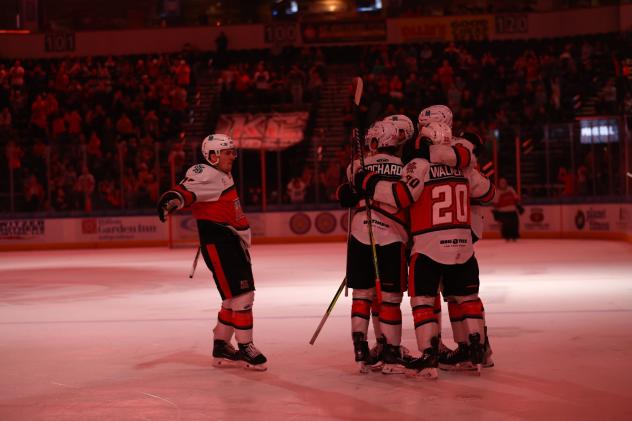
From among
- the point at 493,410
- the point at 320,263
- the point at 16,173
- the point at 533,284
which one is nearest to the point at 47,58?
the point at 16,173

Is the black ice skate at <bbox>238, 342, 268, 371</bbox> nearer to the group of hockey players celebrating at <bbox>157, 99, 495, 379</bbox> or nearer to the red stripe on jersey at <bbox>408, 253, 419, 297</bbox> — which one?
the group of hockey players celebrating at <bbox>157, 99, 495, 379</bbox>

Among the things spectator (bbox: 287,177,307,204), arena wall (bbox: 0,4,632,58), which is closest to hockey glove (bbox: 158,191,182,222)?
spectator (bbox: 287,177,307,204)

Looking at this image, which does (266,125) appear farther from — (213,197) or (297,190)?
(213,197)

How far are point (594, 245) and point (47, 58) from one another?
62.7 ft

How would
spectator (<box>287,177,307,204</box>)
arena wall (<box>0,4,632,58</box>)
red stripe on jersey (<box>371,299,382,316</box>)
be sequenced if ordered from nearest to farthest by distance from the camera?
red stripe on jersey (<box>371,299,382,316</box>) < spectator (<box>287,177,307,204</box>) < arena wall (<box>0,4,632,58</box>)

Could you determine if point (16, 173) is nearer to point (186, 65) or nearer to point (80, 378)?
point (186, 65)

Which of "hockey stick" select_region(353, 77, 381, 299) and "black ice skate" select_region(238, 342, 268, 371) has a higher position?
"hockey stick" select_region(353, 77, 381, 299)

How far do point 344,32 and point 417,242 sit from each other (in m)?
26.2

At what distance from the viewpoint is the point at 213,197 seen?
7.35 metres

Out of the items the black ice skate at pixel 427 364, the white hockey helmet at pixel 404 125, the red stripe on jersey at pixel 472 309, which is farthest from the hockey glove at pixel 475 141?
the black ice skate at pixel 427 364

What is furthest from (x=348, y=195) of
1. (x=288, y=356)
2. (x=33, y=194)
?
(x=33, y=194)

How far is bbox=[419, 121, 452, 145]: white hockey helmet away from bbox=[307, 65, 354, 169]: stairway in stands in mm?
15870

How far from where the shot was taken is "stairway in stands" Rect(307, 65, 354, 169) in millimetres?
24828

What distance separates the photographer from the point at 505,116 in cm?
2575
